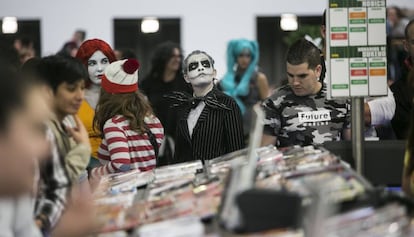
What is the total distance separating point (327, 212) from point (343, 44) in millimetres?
1562

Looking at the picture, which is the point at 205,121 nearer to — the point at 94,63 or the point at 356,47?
the point at 94,63

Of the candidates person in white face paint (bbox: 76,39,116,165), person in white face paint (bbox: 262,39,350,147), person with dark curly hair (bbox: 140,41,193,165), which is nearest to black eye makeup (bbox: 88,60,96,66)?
person in white face paint (bbox: 76,39,116,165)

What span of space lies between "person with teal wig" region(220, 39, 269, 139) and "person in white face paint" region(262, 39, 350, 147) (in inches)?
116

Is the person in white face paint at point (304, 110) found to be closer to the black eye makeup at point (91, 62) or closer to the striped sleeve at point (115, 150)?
the striped sleeve at point (115, 150)

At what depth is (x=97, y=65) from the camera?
5.78 metres

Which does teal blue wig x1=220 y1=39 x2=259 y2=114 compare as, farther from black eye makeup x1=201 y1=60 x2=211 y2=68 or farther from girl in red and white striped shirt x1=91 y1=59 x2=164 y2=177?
girl in red and white striped shirt x1=91 y1=59 x2=164 y2=177

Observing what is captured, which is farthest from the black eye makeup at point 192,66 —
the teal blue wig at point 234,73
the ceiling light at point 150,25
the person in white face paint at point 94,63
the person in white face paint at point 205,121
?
the ceiling light at point 150,25

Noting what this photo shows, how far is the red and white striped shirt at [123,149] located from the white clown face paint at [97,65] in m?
0.92

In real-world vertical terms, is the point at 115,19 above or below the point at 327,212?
above

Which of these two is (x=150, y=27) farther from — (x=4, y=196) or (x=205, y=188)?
(x=4, y=196)

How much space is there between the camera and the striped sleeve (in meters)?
4.74

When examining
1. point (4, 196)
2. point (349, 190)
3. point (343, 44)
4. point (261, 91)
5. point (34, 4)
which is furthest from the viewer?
point (34, 4)

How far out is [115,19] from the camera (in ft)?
39.4

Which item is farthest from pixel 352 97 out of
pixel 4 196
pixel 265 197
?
pixel 4 196
